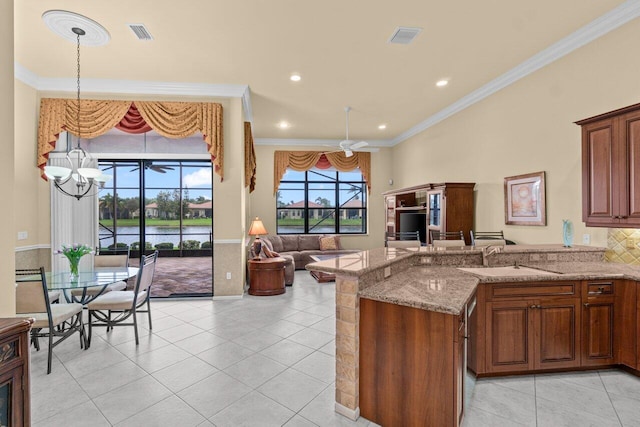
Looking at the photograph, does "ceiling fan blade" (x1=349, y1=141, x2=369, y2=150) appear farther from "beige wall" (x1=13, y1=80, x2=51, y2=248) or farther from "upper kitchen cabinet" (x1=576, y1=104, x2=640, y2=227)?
"beige wall" (x1=13, y1=80, x2=51, y2=248)

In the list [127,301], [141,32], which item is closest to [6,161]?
[127,301]

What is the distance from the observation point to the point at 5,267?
149 cm

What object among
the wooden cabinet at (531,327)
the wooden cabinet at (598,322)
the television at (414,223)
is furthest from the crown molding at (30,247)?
the wooden cabinet at (598,322)

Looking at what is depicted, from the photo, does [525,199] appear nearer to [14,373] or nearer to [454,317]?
[454,317]

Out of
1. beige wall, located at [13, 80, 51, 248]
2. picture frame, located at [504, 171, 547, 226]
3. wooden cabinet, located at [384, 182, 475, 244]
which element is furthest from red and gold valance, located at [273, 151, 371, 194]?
beige wall, located at [13, 80, 51, 248]

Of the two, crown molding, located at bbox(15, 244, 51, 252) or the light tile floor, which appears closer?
the light tile floor

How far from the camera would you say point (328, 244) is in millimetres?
7617

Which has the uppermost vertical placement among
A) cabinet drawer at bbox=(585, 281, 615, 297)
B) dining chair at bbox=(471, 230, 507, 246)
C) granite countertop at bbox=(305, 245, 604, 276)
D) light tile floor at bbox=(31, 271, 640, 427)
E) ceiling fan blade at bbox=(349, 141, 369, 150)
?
ceiling fan blade at bbox=(349, 141, 369, 150)

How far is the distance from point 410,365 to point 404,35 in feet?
10.6

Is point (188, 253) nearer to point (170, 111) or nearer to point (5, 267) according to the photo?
point (170, 111)

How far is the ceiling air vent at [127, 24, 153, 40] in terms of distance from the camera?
309cm

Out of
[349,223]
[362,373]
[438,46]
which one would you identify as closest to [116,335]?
[362,373]

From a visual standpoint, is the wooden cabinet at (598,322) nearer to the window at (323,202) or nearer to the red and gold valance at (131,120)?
the red and gold valance at (131,120)

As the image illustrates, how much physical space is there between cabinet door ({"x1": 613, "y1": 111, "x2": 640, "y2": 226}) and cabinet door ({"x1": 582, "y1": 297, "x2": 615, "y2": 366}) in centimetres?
73
